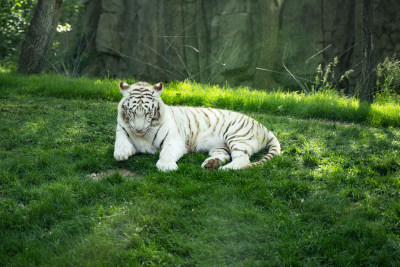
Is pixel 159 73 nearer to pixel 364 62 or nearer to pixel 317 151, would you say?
pixel 364 62

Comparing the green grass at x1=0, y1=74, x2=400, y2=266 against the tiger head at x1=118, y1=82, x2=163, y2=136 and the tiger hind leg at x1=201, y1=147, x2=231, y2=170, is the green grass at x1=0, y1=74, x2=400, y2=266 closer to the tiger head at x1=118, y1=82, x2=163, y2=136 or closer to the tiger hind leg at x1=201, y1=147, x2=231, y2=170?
the tiger hind leg at x1=201, y1=147, x2=231, y2=170

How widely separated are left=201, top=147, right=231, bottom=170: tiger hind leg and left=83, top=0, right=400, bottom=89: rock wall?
5151mm

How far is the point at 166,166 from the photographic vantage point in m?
4.56

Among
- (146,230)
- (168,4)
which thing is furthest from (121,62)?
(146,230)

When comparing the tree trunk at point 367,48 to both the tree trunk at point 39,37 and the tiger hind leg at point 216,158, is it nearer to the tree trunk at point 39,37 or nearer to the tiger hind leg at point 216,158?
the tiger hind leg at point 216,158

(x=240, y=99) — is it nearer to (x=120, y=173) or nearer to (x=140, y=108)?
(x=140, y=108)

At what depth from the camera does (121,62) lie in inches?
479

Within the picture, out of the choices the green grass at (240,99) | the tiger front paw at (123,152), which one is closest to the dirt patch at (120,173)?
the tiger front paw at (123,152)

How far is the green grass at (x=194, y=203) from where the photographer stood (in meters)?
3.13

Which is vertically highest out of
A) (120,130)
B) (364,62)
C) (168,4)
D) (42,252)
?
(168,4)

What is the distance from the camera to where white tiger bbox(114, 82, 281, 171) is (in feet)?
15.7

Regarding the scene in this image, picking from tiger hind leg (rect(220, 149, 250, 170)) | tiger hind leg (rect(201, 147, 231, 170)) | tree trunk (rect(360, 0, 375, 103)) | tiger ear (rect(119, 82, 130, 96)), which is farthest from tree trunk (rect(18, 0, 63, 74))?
tree trunk (rect(360, 0, 375, 103))

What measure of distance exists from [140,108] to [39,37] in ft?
18.6

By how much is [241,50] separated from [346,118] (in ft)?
14.5
